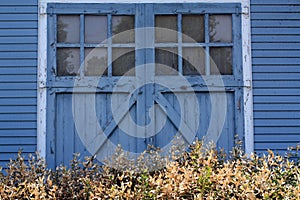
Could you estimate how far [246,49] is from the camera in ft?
21.3

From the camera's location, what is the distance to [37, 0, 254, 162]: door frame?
6336mm

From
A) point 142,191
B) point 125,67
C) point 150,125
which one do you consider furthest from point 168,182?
point 125,67

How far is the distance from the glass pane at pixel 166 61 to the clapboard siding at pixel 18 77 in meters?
1.38

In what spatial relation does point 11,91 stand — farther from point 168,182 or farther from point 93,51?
point 168,182

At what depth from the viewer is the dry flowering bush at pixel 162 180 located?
483cm

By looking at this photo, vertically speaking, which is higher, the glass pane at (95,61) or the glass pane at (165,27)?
the glass pane at (165,27)

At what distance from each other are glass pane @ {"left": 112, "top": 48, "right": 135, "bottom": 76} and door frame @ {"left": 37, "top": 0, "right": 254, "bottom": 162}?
0.58m

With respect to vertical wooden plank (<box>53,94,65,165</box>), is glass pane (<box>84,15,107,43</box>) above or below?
above

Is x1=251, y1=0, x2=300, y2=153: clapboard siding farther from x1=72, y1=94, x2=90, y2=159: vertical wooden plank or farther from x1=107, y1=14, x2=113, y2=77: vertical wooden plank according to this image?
x1=72, y1=94, x2=90, y2=159: vertical wooden plank

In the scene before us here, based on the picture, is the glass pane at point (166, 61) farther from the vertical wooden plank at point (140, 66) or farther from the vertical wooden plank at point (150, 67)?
the vertical wooden plank at point (140, 66)

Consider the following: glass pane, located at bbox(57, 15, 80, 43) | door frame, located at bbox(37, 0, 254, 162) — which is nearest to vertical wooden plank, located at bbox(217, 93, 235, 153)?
door frame, located at bbox(37, 0, 254, 162)

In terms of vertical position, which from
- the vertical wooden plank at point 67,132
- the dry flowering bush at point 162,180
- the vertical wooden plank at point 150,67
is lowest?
the dry flowering bush at point 162,180

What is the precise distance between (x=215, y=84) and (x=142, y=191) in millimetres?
1912

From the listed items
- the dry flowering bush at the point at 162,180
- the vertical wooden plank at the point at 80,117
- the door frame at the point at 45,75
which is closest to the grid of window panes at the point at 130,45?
the door frame at the point at 45,75
